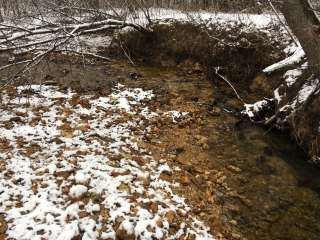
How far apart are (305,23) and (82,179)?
11.5 feet

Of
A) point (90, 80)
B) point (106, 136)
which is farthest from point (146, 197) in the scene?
point (90, 80)

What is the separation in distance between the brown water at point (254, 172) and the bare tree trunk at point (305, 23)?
1.51 meters

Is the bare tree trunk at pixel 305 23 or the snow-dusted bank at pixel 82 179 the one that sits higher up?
the bare tree trunk at pixel 305 23

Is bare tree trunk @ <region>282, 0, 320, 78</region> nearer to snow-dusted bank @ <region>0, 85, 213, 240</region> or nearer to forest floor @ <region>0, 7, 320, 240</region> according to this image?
forest floor @ <region>0, 7, 320, 240</region>

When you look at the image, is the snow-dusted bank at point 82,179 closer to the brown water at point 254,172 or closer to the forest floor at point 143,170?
the forest floor at point 143,170

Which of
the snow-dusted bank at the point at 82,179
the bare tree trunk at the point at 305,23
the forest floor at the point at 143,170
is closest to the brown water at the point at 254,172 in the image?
the forest floor at the point at 143,170

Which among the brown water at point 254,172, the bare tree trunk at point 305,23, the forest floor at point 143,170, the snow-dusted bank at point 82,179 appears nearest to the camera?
the snow-dusted bank at point 82,179

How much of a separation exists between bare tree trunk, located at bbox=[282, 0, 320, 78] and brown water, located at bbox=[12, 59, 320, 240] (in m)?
1.51

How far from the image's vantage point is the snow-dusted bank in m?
3.81

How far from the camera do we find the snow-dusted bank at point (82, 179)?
12.5 ft

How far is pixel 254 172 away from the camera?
5.27 metres

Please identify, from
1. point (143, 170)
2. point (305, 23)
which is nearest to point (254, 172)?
point (143, 170)

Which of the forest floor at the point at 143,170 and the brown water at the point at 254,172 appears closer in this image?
the forest floor at the point at 143,170

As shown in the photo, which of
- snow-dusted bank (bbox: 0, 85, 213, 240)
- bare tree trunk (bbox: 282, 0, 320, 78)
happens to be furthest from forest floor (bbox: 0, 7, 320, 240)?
bare tree trunk (bbox: 282, 0, 320, 78)
